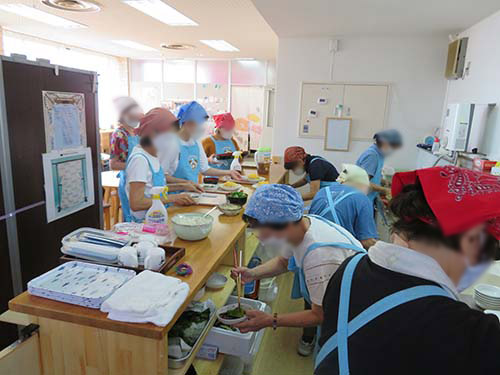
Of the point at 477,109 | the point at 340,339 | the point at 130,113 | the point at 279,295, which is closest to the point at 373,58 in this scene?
the point at 477,109

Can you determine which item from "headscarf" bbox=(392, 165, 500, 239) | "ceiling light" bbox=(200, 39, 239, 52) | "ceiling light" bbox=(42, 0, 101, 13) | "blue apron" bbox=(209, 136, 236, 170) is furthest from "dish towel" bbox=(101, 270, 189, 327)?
"ceiling light" bbox=(200, 39, 239, 52)

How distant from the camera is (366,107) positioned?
4.67m

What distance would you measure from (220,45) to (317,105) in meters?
3.45

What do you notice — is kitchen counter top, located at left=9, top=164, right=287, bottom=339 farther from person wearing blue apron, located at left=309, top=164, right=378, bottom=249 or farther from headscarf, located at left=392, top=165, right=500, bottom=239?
headscarf, located at left=392, top=165, right=500, bottom=239

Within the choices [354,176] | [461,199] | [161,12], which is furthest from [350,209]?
[161,12]

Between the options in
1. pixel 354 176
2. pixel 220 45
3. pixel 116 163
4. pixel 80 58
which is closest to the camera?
pixel 354 176

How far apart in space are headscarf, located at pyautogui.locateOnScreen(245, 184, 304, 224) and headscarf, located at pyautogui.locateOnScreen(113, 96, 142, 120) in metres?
1.03

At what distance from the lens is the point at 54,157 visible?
1.84m

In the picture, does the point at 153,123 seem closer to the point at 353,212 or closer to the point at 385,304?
the point at 353,212

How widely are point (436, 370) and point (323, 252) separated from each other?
638mm

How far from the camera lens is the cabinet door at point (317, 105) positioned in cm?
476

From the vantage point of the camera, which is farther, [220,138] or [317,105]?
[317,105]

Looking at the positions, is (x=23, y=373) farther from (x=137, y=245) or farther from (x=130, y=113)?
(x=130, y=113)

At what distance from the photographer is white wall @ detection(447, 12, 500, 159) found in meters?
3.03
